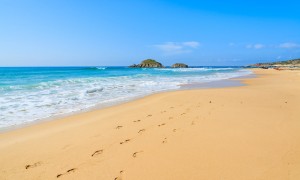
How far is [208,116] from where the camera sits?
6.72 m

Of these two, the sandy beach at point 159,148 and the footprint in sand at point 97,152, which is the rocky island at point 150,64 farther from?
the footprint in sand at point 97,152

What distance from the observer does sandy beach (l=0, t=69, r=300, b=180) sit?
3359 millimetres

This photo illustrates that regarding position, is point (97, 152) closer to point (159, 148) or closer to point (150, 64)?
point (159, 148)

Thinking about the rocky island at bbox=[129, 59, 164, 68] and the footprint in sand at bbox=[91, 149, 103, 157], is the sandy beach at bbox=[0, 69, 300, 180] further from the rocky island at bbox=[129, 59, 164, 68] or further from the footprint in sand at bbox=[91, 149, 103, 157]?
the rocky island at bbox=[129, 59, 164, 68]

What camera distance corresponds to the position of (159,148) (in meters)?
4.25

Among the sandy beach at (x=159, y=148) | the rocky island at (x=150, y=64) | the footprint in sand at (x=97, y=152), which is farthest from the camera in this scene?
the rocky island at (x=150, y=64)

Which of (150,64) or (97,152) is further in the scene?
(150,64)

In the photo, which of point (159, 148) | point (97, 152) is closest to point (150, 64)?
point (159, 148)

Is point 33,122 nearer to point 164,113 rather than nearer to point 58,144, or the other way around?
point 58,144

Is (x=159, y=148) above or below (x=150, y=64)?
below

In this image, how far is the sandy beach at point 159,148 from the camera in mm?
3359

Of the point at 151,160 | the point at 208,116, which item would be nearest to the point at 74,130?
the point at 151,160

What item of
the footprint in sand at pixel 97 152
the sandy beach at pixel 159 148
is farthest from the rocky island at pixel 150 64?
the footprint in sand at pixel 97 152

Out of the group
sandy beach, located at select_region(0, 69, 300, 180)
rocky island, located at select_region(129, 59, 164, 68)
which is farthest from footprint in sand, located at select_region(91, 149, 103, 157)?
rocky island, located at select_region(129, 59, 164, 68)
